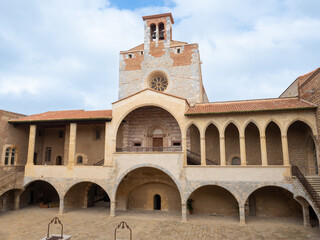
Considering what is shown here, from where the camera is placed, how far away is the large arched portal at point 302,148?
16594 mm

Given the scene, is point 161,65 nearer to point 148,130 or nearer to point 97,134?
point 148,130

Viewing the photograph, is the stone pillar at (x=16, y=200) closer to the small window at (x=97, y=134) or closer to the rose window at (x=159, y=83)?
the small window at (x=97, y=134)

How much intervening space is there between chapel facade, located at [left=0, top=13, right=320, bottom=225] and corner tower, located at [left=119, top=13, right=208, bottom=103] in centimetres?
10

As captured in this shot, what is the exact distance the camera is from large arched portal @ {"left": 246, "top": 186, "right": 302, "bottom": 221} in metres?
16.8

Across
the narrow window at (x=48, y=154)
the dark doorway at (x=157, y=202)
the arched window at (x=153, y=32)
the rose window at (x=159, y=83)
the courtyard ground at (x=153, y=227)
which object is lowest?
the courtyard ground at (x=153, y=227)

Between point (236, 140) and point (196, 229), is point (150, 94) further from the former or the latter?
point (196, 229)

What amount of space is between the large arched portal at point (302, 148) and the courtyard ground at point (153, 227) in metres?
3.64

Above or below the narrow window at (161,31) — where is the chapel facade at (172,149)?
below

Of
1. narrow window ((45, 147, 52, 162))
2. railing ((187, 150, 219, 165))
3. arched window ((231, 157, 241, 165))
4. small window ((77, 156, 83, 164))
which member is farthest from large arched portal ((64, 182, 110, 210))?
arched window ((231, 157, 241, 165))

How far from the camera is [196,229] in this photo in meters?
14.0

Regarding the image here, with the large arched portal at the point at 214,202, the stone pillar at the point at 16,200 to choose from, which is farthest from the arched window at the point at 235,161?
the stone pillar at the point at 16,200

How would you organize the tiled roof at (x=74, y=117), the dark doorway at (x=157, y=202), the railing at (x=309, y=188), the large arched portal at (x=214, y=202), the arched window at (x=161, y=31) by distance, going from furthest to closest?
1. the arched window at (x=161, y=31)
2. the dark doorway at (x=157, y=202)
3. the tiled roof at (x=74, y=117)
4. the large arched portal at (x=214, y=202)
5. the railing at (x=309, y=188)

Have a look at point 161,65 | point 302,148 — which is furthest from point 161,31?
point 302,148

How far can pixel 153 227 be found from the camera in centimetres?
1442
